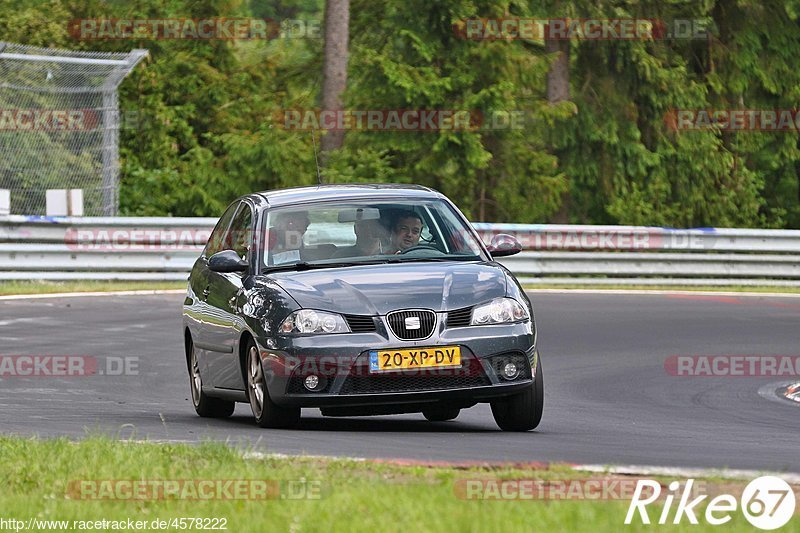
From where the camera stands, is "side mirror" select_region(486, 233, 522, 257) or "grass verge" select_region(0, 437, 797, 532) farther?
"side mirror" select_region(486, 233, 522, 257)

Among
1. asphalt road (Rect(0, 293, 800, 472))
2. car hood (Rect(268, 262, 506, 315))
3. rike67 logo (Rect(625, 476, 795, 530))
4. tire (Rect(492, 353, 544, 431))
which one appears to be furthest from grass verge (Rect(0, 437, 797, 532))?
tire (Rect(492, 353, 544, 431))

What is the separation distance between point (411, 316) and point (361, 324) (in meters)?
0.30

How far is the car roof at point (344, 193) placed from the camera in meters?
11.3

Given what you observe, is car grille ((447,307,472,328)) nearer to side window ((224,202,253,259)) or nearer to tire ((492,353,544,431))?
tire ((492,353,544,431))

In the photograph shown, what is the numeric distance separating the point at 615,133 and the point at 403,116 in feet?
15.8

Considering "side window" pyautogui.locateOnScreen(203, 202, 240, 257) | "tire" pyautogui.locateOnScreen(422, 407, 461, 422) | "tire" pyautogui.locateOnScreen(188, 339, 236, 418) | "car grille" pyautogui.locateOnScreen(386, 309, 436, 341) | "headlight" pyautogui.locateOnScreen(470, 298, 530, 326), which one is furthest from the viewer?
"side window" pyautogui.locateOnScreen(203, 202, 240, 257)

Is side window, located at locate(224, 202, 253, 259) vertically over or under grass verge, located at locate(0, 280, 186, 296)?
over

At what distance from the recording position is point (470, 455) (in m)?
8.48

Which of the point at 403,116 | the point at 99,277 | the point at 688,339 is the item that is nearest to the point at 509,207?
the point at 403,116

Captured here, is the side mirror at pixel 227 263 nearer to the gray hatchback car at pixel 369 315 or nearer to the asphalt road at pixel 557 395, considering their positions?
the gray hatchback car at pixel 369 315

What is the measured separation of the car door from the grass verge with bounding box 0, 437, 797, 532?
214 centimetres

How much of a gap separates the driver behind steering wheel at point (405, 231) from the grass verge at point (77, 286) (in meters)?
12.1

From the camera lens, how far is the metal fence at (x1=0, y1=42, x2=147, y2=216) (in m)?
24.4

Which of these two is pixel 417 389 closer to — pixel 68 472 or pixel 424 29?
pixel 68 472
